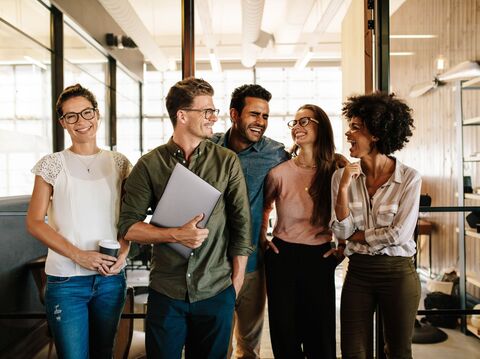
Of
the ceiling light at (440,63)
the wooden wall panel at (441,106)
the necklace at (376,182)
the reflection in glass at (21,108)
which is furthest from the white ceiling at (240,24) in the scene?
the necklace at (376,182)

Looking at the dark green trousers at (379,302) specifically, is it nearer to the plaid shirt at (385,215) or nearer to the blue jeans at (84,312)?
the plaid shirt at (385,215)

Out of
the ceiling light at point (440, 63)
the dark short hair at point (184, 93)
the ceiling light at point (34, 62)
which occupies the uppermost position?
the ceiling light at point (440, 63)

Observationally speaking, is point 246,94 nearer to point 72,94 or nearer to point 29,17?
point 72,94

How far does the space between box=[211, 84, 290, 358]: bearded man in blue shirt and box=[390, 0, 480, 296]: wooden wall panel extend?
2723 millimetres

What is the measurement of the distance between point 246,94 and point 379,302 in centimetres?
103

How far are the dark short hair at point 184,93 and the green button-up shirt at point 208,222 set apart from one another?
125 millimetres

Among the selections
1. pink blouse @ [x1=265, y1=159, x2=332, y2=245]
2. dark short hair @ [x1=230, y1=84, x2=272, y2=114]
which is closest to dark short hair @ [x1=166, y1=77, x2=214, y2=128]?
dark short hair @ [x1=230, y1=84, x2=272, y2=114]

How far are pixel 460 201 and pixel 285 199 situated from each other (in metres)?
2.64

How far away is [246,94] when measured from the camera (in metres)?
1.93

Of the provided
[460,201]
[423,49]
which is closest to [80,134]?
[460,201]

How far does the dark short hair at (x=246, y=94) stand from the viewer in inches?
75.7

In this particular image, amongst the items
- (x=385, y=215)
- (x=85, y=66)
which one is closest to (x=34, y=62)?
(x=85, y=66)

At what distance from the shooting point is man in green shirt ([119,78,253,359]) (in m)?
1.46

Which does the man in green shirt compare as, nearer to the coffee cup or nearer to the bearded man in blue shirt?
the coffee cup
